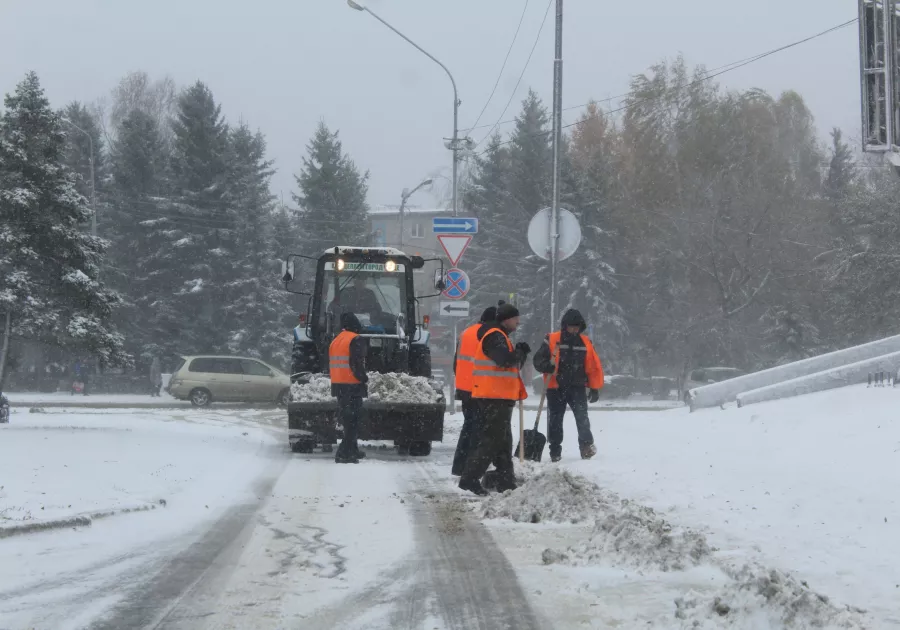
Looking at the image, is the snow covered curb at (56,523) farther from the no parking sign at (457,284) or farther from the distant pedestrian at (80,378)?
the distant pedestrian at (80,378)

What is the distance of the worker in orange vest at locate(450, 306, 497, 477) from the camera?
10664 mm

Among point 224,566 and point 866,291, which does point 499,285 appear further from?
point 224,566

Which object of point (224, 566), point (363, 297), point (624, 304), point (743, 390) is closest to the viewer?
point (224, 566)

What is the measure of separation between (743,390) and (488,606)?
14.6m

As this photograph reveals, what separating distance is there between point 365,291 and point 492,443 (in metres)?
6.53

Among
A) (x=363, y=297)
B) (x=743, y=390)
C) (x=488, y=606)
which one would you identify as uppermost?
(x=363, y=297)

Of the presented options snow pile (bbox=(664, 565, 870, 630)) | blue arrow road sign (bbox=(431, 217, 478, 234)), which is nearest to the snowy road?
snow pile (bbox=(664, 565, 870, 630))

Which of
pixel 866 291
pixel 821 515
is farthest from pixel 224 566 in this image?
pixel 866 291

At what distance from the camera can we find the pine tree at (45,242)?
54.6 ft

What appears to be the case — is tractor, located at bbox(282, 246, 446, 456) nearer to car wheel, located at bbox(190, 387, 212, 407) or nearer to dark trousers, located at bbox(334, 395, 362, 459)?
dark trousers, located at bbox(334, 395, 362, 459)

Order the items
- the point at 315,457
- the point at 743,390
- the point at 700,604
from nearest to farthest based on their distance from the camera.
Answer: the point at 700,604 → the point at 315,457 → the point at 743,390

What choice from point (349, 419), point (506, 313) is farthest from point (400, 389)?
point (506, 313)

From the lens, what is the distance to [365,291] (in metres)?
16.3

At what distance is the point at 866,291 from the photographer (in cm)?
4184
